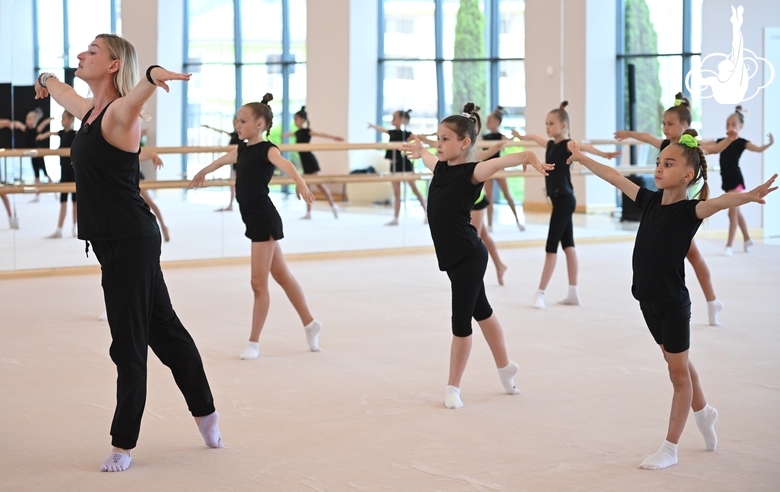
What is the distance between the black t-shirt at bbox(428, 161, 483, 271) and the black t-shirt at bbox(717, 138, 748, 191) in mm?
5985

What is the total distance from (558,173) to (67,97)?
152 inches

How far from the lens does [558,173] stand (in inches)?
252

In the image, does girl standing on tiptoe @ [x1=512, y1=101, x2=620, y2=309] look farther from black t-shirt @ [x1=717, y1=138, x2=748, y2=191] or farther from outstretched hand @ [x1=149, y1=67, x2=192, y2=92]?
outstretched hand @ [x1=149, y1=67, x2=192, y2=92]

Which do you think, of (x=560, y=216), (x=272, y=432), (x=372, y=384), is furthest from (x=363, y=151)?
(x=272, y=432)

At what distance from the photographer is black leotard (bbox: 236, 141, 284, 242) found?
4.69 meters

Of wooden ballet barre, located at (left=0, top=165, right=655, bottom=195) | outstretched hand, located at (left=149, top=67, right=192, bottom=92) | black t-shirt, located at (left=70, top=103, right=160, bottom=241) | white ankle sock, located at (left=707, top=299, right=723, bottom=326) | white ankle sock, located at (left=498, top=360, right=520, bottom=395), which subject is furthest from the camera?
wooden ballet barre, located at (left=0, top=165, right=655, bottom=195)

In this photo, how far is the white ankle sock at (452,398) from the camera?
3794 millimetres

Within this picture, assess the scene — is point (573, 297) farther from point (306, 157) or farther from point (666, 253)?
point (306, 157)

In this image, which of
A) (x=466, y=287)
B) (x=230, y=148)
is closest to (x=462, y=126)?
(x=466, y=287)

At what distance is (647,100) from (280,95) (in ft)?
16.4

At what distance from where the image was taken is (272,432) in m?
3.46

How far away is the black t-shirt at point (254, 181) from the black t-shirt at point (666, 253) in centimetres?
219

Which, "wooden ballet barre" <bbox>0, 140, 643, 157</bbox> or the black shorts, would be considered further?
"wooden ballet barre" <bbox>0, 140, 643, 157</bbox>

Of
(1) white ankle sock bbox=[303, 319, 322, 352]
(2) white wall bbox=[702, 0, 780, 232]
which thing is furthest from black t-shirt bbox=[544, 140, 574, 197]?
(2) white wall bbox=[702, 0, 780, 232]
